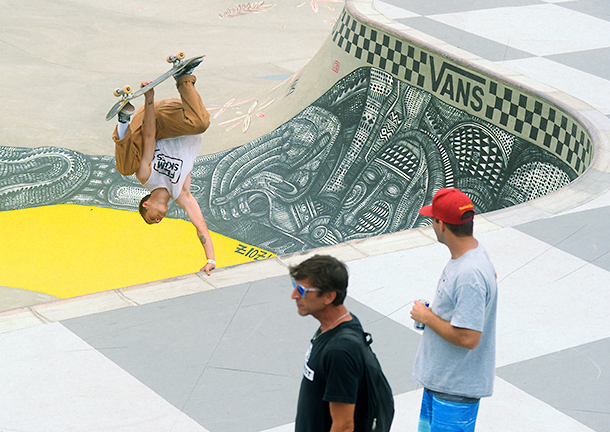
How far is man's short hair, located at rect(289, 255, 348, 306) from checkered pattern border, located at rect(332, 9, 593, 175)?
5.65m

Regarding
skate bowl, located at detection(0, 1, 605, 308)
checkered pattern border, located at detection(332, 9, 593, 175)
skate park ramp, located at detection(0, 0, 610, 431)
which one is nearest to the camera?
skate park ramp, located at detection(0, 0, 610, 431)

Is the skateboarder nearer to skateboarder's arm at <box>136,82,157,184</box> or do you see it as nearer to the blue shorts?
Result: skateboarder's arm at <box>136,82,157,184</box>

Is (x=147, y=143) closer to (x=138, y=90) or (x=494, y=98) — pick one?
(x=138, y=90)

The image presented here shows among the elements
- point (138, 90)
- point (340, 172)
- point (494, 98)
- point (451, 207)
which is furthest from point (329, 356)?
point (340, 172)

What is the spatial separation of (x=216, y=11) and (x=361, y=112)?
10.0 meters

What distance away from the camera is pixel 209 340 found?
442cm

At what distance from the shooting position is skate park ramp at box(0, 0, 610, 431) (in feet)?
13.0

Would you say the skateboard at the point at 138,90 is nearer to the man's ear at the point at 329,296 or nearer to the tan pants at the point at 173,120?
the tan pants at the point at 173,120

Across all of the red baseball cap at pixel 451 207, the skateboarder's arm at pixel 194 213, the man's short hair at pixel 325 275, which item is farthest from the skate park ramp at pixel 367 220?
the man's short hair at pixel 325 275

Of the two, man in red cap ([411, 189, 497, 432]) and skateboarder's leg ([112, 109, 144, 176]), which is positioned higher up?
man in red cap ([411, 189, 497, 432])

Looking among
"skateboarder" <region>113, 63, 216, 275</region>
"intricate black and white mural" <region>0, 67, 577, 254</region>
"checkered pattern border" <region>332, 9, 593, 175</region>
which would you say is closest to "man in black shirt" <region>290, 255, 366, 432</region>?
"skateboarder" <region>113, 63, 216, 275</region>

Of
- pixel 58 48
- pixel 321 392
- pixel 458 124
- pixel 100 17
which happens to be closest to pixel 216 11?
pixel 100 17

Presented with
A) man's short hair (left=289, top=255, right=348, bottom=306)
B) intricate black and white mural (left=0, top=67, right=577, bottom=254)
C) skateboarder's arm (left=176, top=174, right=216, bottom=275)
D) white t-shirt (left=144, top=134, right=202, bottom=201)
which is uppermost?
man's short hair (left=289, top=255, right=348, bottom=306)

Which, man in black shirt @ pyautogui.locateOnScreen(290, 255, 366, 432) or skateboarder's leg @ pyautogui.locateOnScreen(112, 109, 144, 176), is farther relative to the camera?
skateboarder's leg @ pyautogui.locateOnScreen(112, 109, 144, 176)
